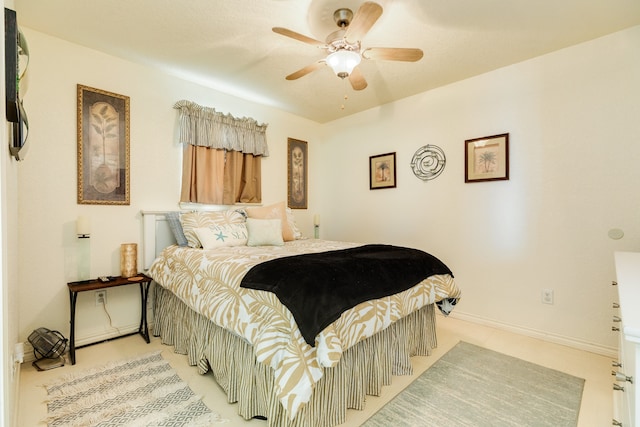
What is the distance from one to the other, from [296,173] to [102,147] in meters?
2.26

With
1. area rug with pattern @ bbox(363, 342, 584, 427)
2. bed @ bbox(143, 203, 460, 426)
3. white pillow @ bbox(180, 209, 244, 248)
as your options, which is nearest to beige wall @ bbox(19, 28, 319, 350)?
bed @ bbox(143, 203, 460, 426)

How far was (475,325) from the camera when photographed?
9.81ft

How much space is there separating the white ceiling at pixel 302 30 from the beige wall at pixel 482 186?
0.71ft

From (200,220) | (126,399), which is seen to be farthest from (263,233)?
(126,399)

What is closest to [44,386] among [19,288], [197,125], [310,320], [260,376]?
[19,288]

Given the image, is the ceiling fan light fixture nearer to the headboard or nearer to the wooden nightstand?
Answer: the headboard

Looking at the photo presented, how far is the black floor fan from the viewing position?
215 centimetres

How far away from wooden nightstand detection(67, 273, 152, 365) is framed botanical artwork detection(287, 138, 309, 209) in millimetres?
2036

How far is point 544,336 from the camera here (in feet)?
8.65

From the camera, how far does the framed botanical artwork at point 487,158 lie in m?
2.84

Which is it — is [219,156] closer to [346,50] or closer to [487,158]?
[346,50]

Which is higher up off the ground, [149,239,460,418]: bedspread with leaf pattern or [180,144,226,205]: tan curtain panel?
[180,144,226,205]: tan curtain panel

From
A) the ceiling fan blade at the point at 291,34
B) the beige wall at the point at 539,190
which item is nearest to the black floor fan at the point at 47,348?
the ceiling fan blade at the point at 291,34

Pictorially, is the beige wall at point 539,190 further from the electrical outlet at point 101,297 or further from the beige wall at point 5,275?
the beige wall at point 5,275
